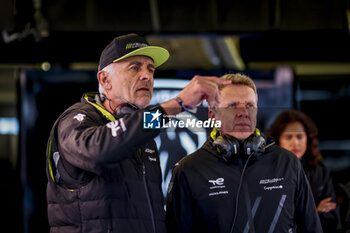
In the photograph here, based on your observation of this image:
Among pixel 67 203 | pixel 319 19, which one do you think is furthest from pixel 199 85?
pixel 319 19

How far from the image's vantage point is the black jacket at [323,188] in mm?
2949

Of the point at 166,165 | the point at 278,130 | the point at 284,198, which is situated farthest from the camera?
the point at 278,130

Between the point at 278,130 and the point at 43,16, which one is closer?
the point at 278,130

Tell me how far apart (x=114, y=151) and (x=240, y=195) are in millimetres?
676

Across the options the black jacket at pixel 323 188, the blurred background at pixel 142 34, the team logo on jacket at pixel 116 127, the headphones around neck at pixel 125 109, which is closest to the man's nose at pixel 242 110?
the headphones around neck at pixel 125 109

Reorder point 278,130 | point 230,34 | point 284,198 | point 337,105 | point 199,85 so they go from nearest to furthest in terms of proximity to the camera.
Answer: point 199,85, point 284,198, point 278,130, point 230,34, point 337,105

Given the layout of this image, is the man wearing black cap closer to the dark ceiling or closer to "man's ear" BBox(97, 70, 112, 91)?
"man's ear" BBox(97, 70, 112, 91)

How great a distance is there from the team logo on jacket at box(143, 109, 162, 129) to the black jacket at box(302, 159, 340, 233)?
1819mm

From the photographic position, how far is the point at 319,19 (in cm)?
364

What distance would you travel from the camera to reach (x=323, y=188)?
313 centimetres

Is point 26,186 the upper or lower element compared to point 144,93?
lower

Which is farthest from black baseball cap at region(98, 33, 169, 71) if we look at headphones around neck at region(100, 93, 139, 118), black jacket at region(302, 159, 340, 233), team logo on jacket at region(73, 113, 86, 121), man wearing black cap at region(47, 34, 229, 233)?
A: black jacket at region(302, 159, 340, 233)

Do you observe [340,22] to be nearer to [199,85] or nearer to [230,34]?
[230,34]

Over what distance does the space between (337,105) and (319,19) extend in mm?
936
